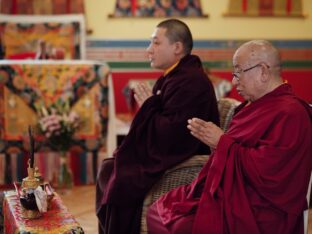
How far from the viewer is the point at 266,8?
6293 millimetres

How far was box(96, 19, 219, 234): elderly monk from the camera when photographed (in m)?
2.88

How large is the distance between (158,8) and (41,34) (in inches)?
50.8

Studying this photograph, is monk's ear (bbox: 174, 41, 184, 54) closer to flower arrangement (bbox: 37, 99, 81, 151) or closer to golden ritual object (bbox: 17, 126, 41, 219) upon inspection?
golden ritual object (bbox: 17, 126, 41, 219)

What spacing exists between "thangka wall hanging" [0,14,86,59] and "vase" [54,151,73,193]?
4.88ft

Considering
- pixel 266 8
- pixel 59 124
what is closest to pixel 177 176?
pixel 59 124

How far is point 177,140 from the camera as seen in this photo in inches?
116

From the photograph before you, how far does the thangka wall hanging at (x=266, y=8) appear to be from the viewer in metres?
6.22

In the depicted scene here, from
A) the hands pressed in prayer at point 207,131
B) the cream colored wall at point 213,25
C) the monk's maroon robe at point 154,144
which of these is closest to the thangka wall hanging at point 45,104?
the monk's maroon robe at point 154,144

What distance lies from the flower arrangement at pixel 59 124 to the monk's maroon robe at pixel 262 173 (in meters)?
2.10

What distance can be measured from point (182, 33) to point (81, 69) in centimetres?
155

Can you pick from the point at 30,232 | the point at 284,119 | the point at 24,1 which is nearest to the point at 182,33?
the point at 284,119

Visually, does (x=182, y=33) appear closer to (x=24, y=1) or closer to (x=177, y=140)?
(x=177, y=140)

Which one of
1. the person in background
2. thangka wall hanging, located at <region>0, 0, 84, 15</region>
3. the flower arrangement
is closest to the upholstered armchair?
the flower arrangement

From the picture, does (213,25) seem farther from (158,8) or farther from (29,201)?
(29,201)
